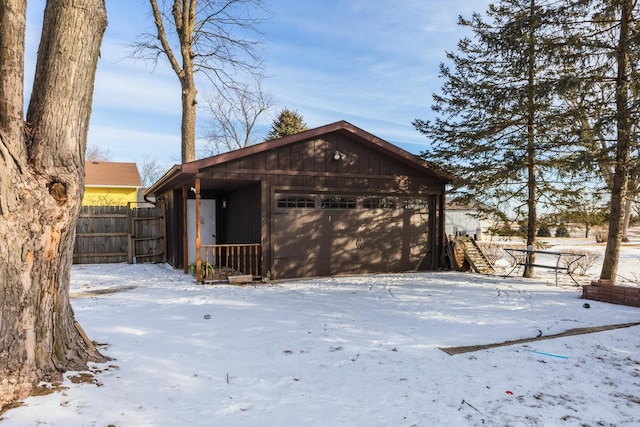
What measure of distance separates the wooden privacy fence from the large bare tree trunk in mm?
9988

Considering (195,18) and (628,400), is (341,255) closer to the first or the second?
(628,400)

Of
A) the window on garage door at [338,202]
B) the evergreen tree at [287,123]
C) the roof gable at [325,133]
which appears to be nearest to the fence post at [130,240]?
the roof gable at [325,133]

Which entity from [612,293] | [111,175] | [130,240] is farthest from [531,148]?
[111,175]

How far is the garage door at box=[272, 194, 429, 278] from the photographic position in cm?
914

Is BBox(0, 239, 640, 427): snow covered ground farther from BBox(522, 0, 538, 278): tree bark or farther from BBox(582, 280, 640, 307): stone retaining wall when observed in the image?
BBox(522, 0, 538, 278): tree bark

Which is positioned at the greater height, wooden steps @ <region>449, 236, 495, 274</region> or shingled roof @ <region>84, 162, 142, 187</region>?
shingled roof @ <region>84, 162, 142, 187</region>

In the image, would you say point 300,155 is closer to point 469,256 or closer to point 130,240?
point 469,256

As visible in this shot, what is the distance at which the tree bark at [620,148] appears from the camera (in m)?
7.43

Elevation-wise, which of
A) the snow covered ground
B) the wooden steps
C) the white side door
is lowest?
the snow covered ground

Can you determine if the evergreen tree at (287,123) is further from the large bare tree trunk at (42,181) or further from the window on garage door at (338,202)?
the large bare tree trunk at (42,181)

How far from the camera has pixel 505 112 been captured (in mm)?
9594

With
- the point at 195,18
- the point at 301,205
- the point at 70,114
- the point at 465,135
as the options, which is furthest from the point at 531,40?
the point at 195,18

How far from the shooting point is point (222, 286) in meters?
8.16

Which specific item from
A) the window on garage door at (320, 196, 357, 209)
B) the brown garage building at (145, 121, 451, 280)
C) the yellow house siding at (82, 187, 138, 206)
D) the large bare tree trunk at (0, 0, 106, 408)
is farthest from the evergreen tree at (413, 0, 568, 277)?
the yellow house siding at (82, 187, 138, 206)
